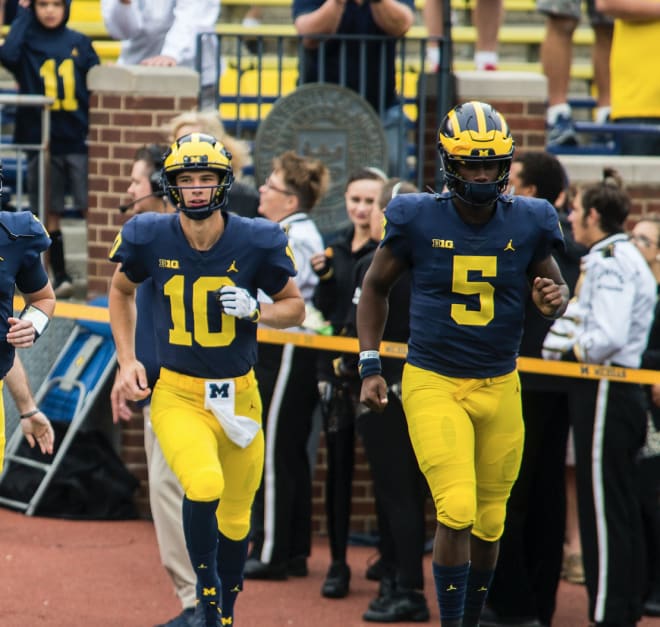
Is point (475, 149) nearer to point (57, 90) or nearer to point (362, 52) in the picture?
point (362, 52)

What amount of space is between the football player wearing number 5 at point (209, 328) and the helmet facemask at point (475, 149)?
0.87 m

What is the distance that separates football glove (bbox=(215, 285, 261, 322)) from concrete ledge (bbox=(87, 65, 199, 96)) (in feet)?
11.0

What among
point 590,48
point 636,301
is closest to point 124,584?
point 636,301

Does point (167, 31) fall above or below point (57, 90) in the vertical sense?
above

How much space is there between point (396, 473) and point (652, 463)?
126 cm

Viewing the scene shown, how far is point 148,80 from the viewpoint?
9.59m

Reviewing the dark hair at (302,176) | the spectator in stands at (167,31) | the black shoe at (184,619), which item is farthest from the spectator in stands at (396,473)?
the spectator in stands at (167,31)

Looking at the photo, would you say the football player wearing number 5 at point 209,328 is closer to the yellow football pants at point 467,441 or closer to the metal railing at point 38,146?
the yellow football pants at point 467,441

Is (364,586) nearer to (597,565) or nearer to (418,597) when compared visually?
(418,597)

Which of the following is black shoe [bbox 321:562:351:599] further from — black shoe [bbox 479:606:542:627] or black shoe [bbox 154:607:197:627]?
black shoe [bbox 154:607:197:627]

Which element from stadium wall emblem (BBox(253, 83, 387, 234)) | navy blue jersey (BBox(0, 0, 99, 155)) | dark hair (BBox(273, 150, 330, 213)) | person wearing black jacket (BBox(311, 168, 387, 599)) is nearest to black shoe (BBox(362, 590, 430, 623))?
person wearing black jacket (BBox(311, 168, 387, 599))

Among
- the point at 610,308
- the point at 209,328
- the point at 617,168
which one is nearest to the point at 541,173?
the point at 610,308

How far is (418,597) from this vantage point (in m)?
7.75

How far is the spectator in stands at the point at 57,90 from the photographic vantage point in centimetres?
1029
